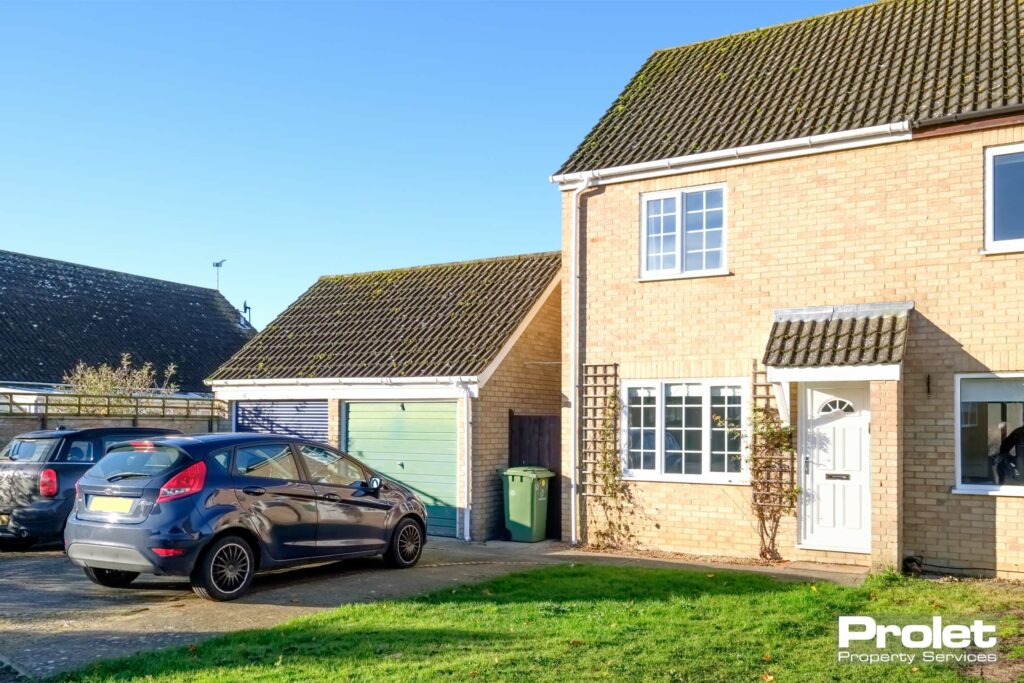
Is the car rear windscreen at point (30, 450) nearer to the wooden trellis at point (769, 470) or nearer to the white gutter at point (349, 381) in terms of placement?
the white gutter at point (349, 381)

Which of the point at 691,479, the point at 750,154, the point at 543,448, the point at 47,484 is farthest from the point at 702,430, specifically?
the point at 47,484

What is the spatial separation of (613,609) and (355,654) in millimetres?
2780

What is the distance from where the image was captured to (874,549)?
11.3 m

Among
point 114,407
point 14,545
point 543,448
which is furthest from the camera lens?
point 114,407

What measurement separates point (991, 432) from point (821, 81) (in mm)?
5731

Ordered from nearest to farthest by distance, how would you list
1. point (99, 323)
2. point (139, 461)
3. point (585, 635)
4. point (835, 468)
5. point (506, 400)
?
point (585, 635) → point (139, 461) → point (835, 468) → point (506, 400) → point (99, 323)

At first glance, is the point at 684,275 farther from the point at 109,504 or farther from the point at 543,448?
the point at 109,504

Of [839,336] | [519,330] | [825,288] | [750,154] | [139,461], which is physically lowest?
[139,461]

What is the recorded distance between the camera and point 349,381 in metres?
16.3

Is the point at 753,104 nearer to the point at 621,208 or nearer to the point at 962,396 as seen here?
the point at 621,208

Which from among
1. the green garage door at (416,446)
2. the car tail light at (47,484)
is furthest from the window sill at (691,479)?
the car tail light at (47,484)

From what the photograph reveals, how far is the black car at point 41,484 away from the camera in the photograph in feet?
41.7

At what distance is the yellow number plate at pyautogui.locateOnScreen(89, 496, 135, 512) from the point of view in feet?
31.1

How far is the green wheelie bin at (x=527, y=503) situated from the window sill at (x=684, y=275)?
3.49 metres
